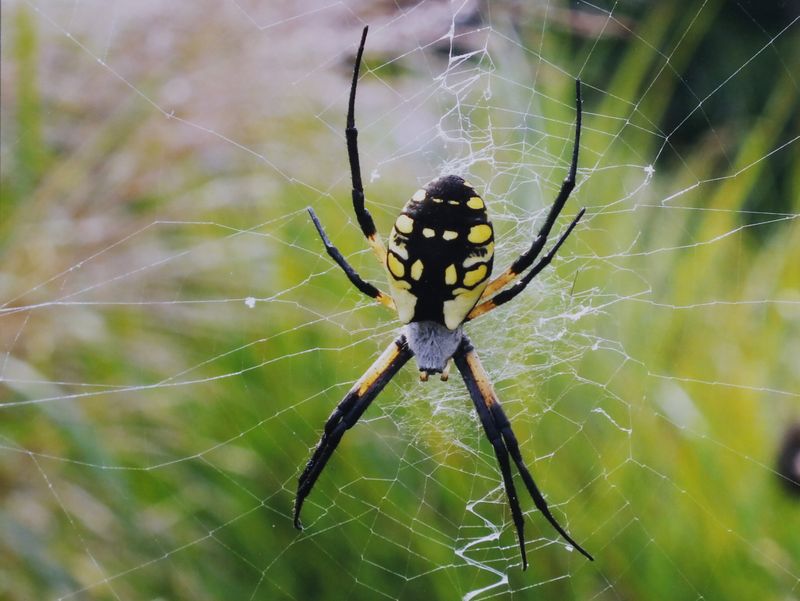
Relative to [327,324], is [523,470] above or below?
below

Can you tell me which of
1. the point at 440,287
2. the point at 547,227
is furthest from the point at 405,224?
the point at 547,227

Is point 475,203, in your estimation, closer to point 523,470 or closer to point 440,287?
point 440,287

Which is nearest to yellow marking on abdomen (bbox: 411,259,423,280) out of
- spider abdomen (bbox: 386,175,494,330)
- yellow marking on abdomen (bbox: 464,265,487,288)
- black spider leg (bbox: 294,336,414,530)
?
spider abdomen (bbox: 386,175,494,330)

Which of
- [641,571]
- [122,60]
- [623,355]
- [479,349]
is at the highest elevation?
[122,60]

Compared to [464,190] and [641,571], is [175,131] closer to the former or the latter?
[464,190]

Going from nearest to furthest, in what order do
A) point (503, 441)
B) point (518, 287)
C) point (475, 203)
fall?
point (475, 203) < point (518, 287) < point (503, 441)

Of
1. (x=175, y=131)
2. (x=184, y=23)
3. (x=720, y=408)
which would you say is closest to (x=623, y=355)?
(x=720, y=408)
